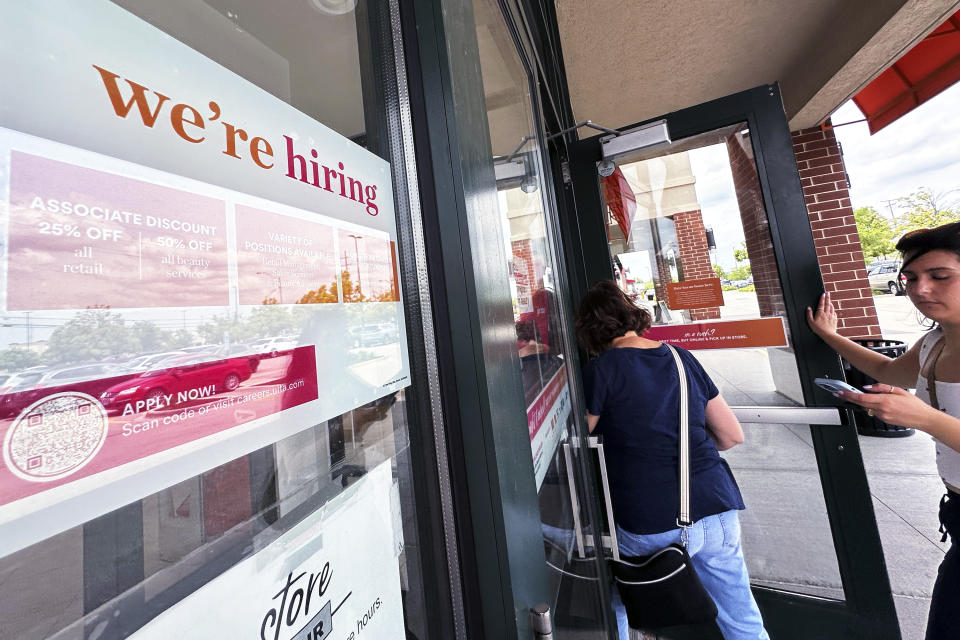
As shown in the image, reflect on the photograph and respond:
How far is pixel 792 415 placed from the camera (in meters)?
1.89

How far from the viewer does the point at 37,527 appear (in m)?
0.21

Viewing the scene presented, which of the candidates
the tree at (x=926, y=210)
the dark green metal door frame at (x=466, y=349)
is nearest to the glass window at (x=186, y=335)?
the dark green metal door frame at (x=466, y=349)

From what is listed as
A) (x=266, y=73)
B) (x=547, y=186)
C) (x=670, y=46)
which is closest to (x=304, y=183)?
(x=266, y=73)

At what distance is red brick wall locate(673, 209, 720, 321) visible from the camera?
2158mm

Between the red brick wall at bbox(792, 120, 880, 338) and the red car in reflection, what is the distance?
4197mm

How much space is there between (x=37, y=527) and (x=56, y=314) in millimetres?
110

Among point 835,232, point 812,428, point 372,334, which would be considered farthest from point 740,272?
point 835,232

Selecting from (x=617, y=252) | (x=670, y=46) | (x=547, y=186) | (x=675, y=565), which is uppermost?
(x=670, y=46)

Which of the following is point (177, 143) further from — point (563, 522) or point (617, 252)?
point (617, 252)

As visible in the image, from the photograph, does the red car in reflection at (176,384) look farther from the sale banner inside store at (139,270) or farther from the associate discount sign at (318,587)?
the associate discount sign at (318,587)

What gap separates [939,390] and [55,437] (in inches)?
93.9

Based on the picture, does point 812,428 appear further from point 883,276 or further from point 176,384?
point 883,276

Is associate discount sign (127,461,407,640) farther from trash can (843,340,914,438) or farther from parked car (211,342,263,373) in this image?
trash can (843,340,914,438)

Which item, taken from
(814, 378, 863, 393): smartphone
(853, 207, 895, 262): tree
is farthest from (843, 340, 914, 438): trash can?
(853, 207, 895, 262): tree
